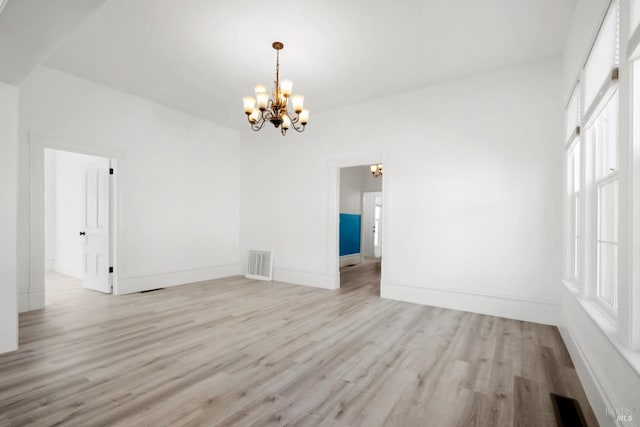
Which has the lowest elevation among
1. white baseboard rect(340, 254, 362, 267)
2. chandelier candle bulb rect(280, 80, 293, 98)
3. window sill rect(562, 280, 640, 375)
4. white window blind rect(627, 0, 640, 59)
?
white baseboard rect(340, 254, 362, 267)

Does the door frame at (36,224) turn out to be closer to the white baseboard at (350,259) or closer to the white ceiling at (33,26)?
the white ceiling at (33,26)

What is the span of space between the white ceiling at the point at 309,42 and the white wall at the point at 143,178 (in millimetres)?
466

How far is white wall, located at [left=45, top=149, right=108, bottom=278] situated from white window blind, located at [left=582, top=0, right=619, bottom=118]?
7314 millimetres

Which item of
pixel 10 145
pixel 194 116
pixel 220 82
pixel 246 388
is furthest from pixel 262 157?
pixel 246 388

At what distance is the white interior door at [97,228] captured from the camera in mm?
5250

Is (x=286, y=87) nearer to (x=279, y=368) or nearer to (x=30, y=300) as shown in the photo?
(x=279, y=368)

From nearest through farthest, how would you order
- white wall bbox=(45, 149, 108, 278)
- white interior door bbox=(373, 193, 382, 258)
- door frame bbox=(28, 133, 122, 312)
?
door frame bbox=(28, 133, 122, 312) → white wall bbox=(45, 149, 108, 278) → white interior door bbox=(373, 193, 382, 258)

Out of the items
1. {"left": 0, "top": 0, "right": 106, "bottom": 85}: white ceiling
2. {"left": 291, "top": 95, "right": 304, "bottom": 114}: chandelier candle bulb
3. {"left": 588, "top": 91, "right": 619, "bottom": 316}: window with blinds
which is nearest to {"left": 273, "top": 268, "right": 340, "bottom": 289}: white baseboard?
{"left": 291, "top": 95, "right": 304, "bottom": 114}: chandelier candle bulb

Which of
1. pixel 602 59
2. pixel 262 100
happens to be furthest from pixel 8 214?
pixel 602 59

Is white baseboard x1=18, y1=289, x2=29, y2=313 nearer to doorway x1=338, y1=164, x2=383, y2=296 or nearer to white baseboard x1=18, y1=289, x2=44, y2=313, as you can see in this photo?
white baseboard x1=18, y1=289, x2=44, y2=313

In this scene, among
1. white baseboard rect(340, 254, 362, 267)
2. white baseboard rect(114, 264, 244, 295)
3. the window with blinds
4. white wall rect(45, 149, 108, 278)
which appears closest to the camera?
the window with blinds

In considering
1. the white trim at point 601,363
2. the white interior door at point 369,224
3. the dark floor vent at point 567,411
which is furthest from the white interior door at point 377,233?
the dark floor vent at point 567,411

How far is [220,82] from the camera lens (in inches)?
188

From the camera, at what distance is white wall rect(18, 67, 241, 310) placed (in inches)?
168
